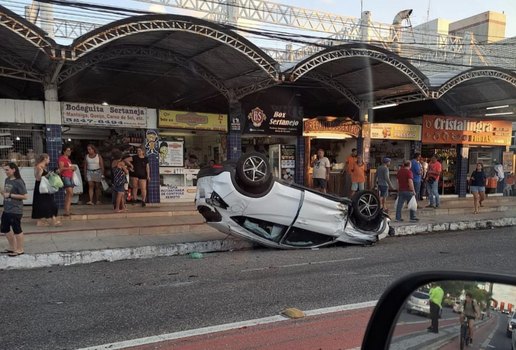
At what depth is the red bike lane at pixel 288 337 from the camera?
12.7 feet

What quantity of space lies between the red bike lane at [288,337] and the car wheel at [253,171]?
10.8 ft

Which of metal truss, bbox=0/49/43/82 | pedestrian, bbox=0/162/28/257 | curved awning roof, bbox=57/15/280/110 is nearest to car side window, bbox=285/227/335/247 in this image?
pedestrian, bbox=0/162/28/257

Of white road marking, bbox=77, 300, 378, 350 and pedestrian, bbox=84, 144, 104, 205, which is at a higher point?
pedestrian, bbox=84, 144, 104, 205

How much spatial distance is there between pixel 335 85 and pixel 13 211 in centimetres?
1236

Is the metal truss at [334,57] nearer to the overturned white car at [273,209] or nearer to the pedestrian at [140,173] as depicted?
the pedestrian at [140,173]

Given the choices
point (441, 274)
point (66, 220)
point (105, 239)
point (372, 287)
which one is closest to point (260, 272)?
point (372, 287)

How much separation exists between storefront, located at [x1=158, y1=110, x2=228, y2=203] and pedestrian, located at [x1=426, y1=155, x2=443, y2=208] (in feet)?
23.0

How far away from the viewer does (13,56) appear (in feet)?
39.3

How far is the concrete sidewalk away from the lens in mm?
7789

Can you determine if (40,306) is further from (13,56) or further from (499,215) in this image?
(499,215)

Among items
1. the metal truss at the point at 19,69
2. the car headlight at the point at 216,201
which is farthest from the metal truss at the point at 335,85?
the car headlight at the point at 216,201

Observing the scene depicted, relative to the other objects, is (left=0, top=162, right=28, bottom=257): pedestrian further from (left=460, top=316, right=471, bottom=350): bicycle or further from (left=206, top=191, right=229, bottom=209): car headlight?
(left=460, top=316, right=471, bottom=350): bicycle

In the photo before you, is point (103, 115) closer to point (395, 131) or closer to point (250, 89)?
point (250, 89)

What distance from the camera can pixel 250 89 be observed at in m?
14.6
